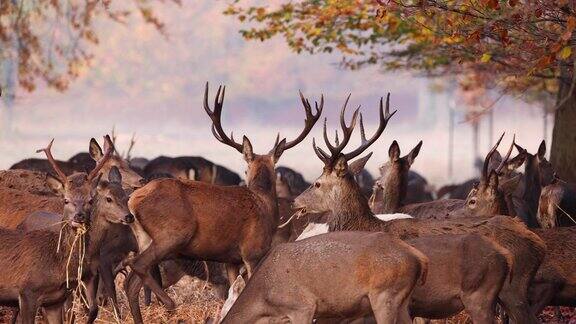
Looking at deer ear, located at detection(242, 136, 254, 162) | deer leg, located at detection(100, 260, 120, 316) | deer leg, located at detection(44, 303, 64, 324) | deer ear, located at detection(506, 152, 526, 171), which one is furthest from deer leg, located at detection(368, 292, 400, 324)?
deer ear, located at detection(506, 152, 526, 171)

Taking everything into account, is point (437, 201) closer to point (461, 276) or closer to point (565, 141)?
point (461, 276)

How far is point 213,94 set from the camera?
82062mm

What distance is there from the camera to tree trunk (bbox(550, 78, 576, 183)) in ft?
60.8

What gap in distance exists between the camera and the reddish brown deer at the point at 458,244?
32.4 feet

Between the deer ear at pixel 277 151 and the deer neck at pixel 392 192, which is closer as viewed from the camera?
the deer ear at pixel 277 151


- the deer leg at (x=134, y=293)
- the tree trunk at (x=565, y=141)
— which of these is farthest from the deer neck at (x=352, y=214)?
the tree trunk at (x=565, y=141)

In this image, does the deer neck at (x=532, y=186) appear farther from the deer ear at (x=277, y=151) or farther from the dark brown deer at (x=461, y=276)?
the dark brown deer at (x=461, y=276)

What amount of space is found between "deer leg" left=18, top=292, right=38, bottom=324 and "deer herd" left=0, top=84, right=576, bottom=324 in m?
0.02

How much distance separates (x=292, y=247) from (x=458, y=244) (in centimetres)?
129

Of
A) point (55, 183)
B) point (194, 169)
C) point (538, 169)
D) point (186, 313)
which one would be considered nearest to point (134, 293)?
point (186, 313)

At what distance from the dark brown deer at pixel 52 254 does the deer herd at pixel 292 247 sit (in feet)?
0.04

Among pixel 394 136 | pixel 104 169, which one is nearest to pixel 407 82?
pixel 394 136

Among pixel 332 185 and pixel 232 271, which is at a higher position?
pixel 332 185

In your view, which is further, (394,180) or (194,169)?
(194,169)
